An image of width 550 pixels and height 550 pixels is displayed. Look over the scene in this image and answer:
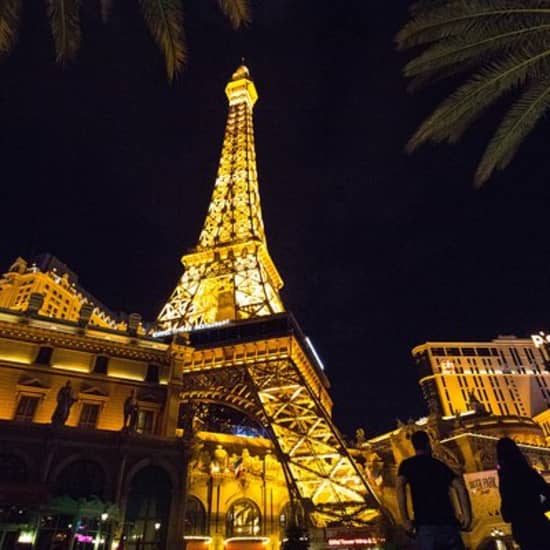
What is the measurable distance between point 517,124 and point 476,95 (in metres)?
0.91

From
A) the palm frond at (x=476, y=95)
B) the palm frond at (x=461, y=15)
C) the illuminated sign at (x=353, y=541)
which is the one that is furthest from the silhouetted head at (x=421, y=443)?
the illuminated sign at (x=353, y=541)

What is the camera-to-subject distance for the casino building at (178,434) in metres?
21.8

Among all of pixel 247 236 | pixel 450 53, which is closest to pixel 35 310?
pixel 247 236

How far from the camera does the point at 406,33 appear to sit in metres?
7.76

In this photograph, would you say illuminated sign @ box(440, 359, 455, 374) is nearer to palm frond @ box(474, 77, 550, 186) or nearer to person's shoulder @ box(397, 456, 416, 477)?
palm frond @ box(474, 77, 550, 186)

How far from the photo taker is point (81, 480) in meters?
22.6

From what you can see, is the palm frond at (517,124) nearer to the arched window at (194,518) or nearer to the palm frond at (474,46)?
the palm frond at (474,46)

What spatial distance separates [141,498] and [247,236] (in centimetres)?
3452

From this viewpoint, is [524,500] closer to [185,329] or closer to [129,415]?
[129,415]

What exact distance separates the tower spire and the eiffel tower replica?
0.47 ft

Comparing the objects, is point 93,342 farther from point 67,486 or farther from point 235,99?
point 235,99

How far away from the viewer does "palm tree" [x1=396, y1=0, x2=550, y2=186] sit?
6977 millimetres

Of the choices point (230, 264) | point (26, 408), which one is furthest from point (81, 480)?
point (230, 264)

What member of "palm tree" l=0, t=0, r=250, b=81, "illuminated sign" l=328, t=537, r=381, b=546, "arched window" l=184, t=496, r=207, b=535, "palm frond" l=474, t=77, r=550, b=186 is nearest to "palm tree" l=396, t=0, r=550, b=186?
"palm frond" l=474, t=77, r=550, b=186
